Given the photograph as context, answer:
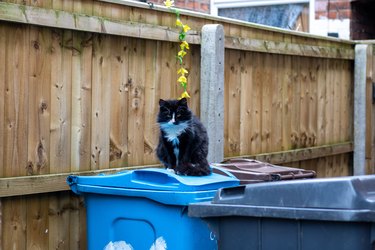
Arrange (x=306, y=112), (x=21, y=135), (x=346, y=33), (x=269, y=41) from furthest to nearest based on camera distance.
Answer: (x=346, y=33)
(x=306, y=112)
(x=269, y=41)
(x=21, y=135)

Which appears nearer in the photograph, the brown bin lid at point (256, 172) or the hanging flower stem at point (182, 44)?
the brown bin lid at point (256, 172)

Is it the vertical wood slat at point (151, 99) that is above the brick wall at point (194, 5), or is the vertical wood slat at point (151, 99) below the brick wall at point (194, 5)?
below

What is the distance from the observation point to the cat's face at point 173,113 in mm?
4523

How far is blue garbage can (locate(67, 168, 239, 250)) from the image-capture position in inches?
159

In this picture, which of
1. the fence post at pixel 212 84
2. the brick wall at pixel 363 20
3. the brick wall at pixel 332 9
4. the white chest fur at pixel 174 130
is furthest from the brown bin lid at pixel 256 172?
the brick wall at pixel 363 20

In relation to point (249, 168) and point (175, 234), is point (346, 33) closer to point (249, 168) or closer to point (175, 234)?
point (249, 168)

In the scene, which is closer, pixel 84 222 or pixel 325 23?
pixel 84 222

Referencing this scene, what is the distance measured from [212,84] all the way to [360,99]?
327 centimetres

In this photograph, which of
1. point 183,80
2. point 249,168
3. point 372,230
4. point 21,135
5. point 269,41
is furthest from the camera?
point 269,41

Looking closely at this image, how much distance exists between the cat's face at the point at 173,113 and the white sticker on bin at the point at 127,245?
30.2 inches

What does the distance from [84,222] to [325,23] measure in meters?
6.00

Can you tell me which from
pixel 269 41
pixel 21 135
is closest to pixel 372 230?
pixel 21 135

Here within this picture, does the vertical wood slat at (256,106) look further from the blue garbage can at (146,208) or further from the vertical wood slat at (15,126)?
the vertical wood slat at (15,126)

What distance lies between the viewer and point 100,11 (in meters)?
5.04
